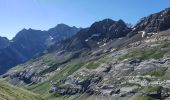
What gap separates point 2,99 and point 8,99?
20.1 feet

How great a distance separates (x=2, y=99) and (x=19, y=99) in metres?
23.2

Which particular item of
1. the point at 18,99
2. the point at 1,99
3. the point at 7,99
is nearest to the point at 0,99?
the point at 1,99

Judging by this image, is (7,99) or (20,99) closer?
(7,99)

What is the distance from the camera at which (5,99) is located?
3450 inches

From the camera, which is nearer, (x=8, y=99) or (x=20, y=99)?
(x=8, y=99)

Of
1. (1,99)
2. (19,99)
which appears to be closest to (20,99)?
(19,99)

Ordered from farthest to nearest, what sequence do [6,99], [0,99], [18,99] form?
1. [18,99]
2. [6,99]
3. [0,99]

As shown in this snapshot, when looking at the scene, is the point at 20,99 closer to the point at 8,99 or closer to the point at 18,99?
the point at 18,99

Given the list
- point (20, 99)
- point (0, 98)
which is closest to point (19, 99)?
point (20, 99)

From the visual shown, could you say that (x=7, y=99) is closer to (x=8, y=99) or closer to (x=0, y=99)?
(x=8, y=99)

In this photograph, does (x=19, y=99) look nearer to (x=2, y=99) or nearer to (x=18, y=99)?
(x=18, y=99)

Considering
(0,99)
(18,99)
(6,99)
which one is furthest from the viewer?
(18,99)

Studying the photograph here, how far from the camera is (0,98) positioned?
274 feet

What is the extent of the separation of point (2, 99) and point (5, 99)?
3791 millimetres
